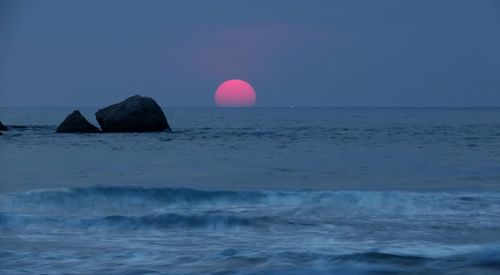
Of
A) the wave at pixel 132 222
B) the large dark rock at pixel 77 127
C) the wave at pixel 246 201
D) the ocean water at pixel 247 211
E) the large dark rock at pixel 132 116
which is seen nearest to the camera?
the ocean water at pixel 247 211

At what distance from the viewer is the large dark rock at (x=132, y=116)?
126 ft

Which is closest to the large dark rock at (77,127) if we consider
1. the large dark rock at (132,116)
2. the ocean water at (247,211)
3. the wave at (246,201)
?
the large dark rock at (132,116)

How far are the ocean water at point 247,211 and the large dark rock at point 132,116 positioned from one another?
7881 mm

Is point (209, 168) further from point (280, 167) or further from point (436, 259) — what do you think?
point (436, 259)

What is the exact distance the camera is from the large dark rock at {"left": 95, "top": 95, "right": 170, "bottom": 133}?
1516 inches

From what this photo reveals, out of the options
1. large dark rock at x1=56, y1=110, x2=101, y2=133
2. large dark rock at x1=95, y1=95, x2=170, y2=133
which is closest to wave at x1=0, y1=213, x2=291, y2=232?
large dark rock at x1=95, y1=95, x2=170, y2=133

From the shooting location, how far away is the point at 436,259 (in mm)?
10250

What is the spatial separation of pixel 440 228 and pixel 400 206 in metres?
2.82

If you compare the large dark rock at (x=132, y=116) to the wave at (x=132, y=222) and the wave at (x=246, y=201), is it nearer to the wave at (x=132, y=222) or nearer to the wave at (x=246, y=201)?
the wave at (x=246, y=201)

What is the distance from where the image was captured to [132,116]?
38.9m

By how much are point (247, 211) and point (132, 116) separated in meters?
24.5

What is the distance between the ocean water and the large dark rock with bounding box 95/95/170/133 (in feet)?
25.9

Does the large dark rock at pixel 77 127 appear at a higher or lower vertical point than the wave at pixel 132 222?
higher

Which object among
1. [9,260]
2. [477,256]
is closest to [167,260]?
[9,260]
